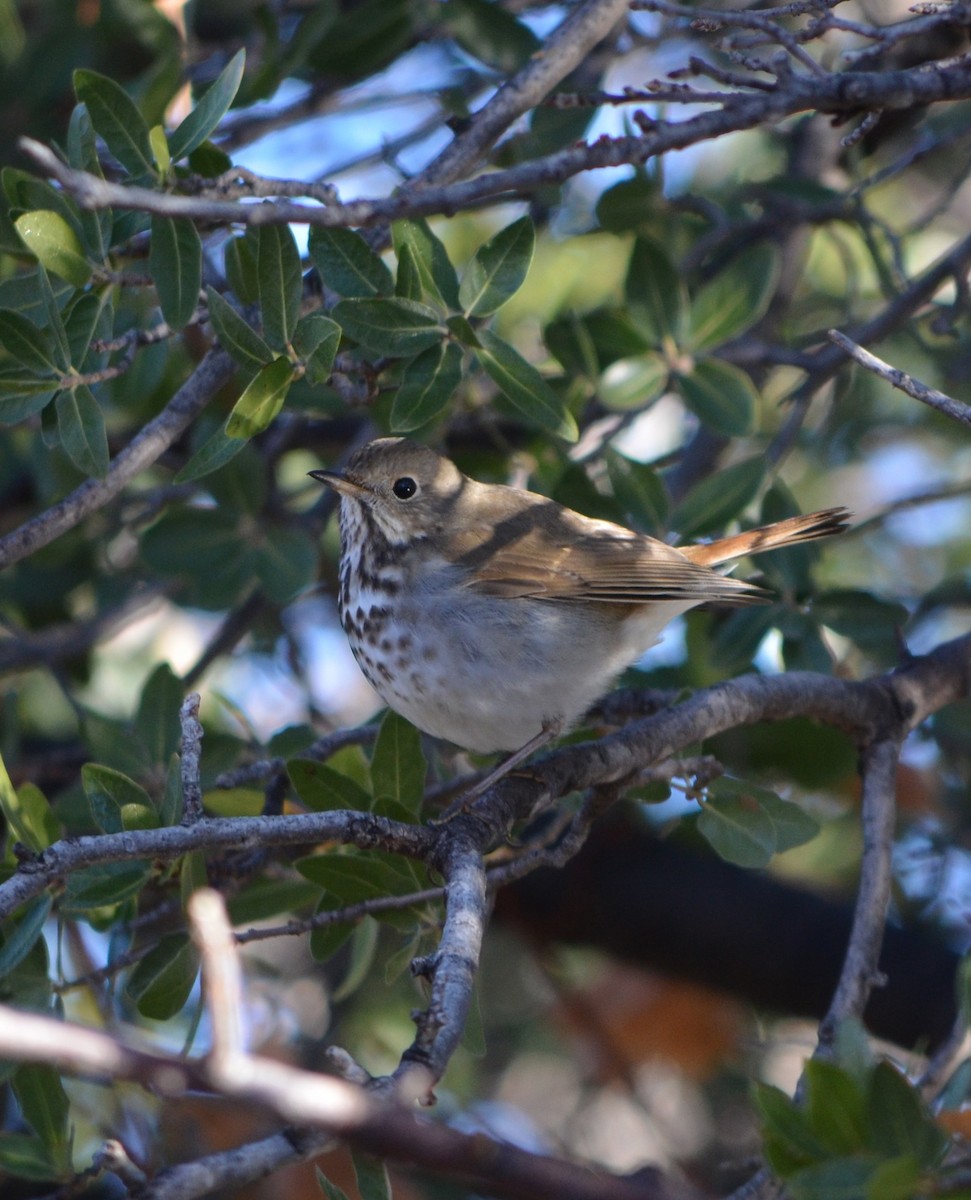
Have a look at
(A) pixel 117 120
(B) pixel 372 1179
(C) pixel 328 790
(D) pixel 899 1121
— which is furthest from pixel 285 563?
(D) pixel 899 1121

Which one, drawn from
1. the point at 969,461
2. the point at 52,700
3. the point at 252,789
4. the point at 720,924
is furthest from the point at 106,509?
the point at 969,461

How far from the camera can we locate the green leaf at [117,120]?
114 inches

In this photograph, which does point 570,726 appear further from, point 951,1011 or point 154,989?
point 951,1011

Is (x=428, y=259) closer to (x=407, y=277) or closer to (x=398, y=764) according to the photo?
(x=407, y=277)

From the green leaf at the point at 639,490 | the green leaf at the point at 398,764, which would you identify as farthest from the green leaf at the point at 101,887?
the green leaf at the point at 639,490

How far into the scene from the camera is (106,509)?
4766 millimetres

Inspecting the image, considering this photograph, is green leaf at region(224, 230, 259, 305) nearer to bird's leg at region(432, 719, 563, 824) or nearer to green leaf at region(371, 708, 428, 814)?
green leaf at region(371, 708, 428, 814)

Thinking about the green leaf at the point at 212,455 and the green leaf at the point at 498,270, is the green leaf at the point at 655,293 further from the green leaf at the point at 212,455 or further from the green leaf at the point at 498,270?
the green leaf at the point at 212,455

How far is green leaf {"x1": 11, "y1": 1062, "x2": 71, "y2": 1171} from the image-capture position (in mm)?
2707

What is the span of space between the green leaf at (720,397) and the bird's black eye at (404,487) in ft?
2.93

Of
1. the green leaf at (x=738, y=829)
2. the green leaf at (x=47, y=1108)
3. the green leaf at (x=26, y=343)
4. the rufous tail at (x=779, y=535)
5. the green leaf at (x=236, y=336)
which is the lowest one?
the green leaf at (x=738, y=829)

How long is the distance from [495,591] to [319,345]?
3.94 ft

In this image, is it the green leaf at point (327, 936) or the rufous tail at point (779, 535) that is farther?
the rufous tail at point (779, 535)

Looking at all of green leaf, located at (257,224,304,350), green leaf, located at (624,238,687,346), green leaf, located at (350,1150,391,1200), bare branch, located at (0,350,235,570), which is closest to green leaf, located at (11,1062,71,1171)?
green leaf, located at (350,1150,391,1200)
